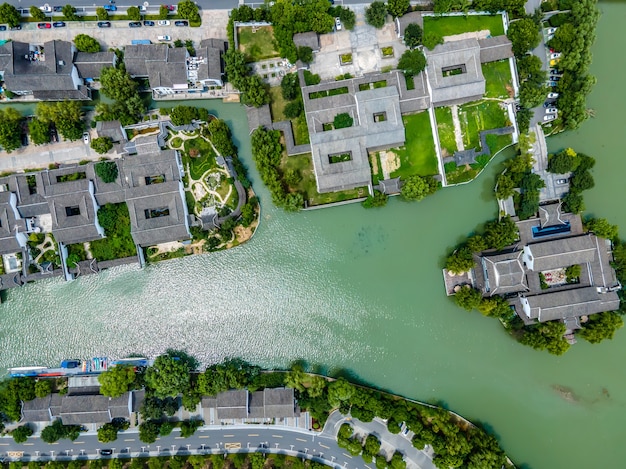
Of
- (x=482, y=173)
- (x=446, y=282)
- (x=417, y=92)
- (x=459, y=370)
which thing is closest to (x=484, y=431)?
(x=459, y=370)

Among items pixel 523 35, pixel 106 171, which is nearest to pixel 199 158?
pixel 106 171

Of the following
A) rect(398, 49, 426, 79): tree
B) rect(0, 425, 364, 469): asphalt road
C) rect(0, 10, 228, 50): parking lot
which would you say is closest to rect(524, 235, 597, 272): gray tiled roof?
rect(398, 49, 426, 79): tree

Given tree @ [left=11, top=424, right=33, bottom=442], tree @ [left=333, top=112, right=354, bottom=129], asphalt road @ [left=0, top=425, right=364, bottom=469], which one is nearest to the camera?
tree @ [left=11, top=424, right=33, bottom=442]

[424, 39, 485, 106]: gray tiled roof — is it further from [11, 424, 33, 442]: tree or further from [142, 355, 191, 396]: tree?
[11, 424, 33, 442]: tree

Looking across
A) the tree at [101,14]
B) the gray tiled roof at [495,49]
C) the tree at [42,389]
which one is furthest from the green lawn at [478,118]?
the tree at [42,389]

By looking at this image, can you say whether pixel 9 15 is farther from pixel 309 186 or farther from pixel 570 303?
pixel 570 303
